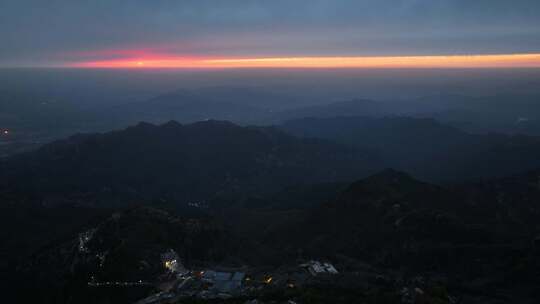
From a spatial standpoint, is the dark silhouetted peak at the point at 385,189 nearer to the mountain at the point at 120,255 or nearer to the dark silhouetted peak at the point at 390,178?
the dark silhouetted peak at the point at 390,178

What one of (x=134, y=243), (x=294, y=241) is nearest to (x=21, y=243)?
(x=134, y=243)

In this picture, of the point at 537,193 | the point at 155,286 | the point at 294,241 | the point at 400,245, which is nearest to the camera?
the point at 155,286

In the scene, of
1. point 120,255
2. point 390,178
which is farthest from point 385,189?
point 120,255

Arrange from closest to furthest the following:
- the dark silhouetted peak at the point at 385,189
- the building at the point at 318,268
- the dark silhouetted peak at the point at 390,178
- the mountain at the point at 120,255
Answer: the building at the point at 318,268, the mountain at the point at 120,255, the dark silhouetted peak at the point at 385,189, the dark silhouetted peak at the point at 390,178

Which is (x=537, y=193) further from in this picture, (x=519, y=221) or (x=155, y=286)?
(x=155, y=286)

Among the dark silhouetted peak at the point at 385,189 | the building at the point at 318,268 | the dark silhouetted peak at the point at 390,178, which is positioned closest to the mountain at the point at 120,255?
the building at the point at 318,268

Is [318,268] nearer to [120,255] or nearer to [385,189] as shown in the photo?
[120,255]

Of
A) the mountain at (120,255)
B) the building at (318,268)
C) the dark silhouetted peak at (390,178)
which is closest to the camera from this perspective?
the building at (318,268)

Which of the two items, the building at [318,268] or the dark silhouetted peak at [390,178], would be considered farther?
the dark silhouetted peak at [390,178]

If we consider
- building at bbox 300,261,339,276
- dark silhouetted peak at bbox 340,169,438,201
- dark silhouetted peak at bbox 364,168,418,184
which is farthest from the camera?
dark silhouetted peak at bbox 364,168,418,184

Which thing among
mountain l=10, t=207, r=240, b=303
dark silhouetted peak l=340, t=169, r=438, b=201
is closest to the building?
mountain l=10, t=207, r=240, b=303

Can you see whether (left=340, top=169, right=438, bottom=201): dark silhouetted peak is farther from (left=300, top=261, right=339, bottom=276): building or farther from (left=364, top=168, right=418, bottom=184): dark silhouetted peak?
(left=300, top=261, right=339, bottom=276): building
